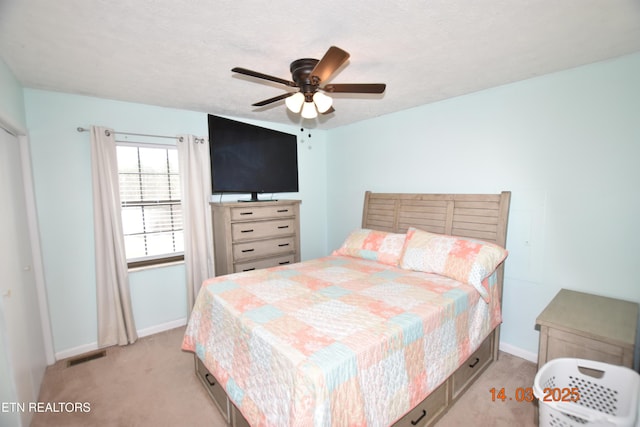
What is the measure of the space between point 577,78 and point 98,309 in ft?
15.0

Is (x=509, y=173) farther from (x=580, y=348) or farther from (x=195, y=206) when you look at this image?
(x=195, y=206)

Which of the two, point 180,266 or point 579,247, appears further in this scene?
point 180,266

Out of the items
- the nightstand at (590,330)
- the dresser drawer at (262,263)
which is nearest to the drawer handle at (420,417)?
the nightstand at (590,330)

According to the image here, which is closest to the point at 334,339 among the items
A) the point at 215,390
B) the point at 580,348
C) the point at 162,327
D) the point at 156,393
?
the point at 215,390

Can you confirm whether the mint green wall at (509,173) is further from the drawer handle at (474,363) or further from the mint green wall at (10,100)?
the drawer handle at (474,363)

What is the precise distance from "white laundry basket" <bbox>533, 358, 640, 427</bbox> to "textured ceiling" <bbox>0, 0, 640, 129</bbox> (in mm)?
1949

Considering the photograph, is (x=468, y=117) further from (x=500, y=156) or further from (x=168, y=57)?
(x=168, y=57)

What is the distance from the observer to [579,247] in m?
2.21

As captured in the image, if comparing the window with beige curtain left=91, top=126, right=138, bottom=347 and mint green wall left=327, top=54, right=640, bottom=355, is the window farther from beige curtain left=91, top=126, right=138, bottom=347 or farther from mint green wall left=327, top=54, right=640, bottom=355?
mint green wall left=327, top=54, right=640, bottom=355

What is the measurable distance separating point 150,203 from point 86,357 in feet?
5.13

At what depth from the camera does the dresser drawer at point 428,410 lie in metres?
1.63

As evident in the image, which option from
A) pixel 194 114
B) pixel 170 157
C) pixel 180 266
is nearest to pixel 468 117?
pixel 194 114

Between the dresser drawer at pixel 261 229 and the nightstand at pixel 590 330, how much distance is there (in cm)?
261

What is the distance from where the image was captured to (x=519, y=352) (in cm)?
256
